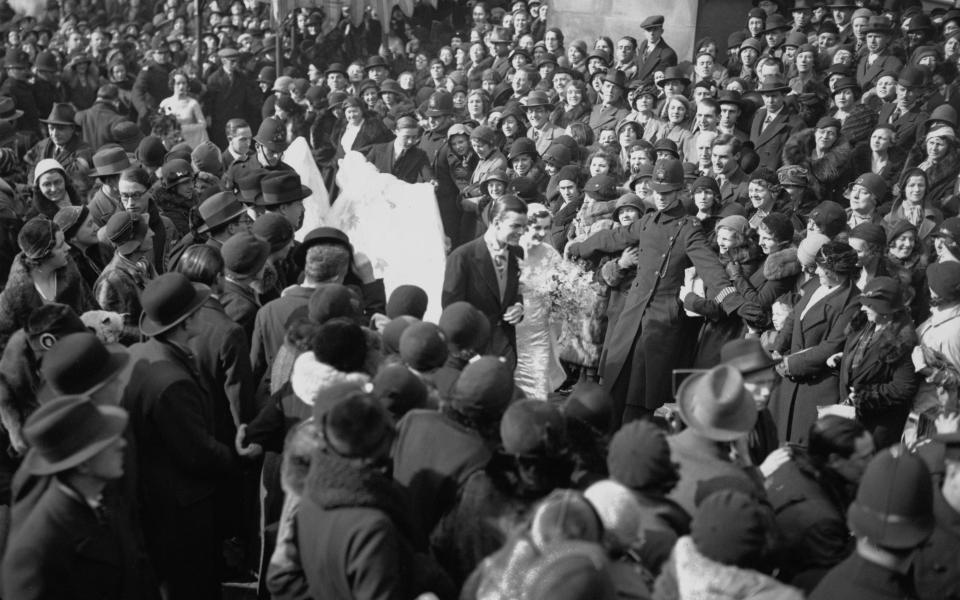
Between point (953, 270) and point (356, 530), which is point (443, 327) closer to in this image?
point (356, 530)

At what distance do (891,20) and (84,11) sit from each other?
1456 cm

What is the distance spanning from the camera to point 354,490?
3402mm

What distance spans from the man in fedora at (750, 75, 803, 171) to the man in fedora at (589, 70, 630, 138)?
164cm

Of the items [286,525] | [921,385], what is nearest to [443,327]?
[286,525]

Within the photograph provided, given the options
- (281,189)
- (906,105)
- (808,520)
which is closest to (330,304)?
(808,520)

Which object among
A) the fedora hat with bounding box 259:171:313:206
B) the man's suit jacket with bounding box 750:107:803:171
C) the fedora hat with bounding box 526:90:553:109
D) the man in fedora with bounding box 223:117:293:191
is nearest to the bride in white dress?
the fedora hat with bounding box 259:171:313:206

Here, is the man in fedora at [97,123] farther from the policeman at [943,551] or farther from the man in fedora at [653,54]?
the policeman at [943,551]

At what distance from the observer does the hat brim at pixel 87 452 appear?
3539 millimetres

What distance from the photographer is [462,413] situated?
4078 mm

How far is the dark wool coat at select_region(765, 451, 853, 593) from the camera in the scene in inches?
146

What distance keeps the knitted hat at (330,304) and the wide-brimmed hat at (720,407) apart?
170cm

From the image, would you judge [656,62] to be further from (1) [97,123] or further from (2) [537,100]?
(1) [97,123]

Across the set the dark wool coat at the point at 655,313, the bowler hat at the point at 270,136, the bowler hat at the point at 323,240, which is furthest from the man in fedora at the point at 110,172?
the dark wool coat at the point at 655,313

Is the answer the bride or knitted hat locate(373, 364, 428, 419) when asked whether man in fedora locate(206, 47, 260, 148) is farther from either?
knitted hat locate(373, 364, 428, 419)
